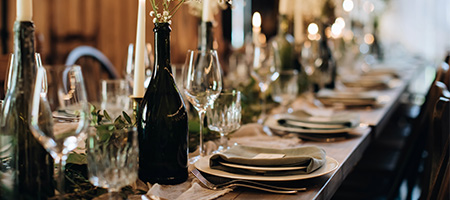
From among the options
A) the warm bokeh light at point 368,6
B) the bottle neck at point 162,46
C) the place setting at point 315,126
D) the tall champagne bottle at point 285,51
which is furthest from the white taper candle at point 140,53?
the warm bokeh light at point 368,6

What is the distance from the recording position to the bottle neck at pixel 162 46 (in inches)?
38.4

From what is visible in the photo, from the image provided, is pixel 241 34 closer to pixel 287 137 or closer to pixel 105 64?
pixel 105 64

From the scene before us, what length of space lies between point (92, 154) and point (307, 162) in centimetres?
44

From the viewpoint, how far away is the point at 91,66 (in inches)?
95.1

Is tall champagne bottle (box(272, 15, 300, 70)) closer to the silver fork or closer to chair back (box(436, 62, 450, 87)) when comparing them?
chair back (box(436, 62, 450, 87))

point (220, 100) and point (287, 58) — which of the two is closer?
point (220, 100)

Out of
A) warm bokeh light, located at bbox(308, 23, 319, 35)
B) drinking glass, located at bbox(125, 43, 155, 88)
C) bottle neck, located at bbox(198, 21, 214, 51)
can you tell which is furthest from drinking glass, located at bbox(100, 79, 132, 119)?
warm bokeh light, located at bbox(308, 23, 319, 35)

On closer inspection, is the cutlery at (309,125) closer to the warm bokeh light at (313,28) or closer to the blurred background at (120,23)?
the blurred background at (120,23)

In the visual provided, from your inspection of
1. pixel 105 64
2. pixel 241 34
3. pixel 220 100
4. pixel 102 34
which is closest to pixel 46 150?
pixel 220 100

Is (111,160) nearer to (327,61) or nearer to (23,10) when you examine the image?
(23,10)

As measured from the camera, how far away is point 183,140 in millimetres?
995

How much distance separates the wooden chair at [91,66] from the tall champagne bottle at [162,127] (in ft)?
4.11

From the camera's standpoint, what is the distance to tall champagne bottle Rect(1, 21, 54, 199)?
78cm

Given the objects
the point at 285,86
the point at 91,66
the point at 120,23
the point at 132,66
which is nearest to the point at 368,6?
the point at 120,23
